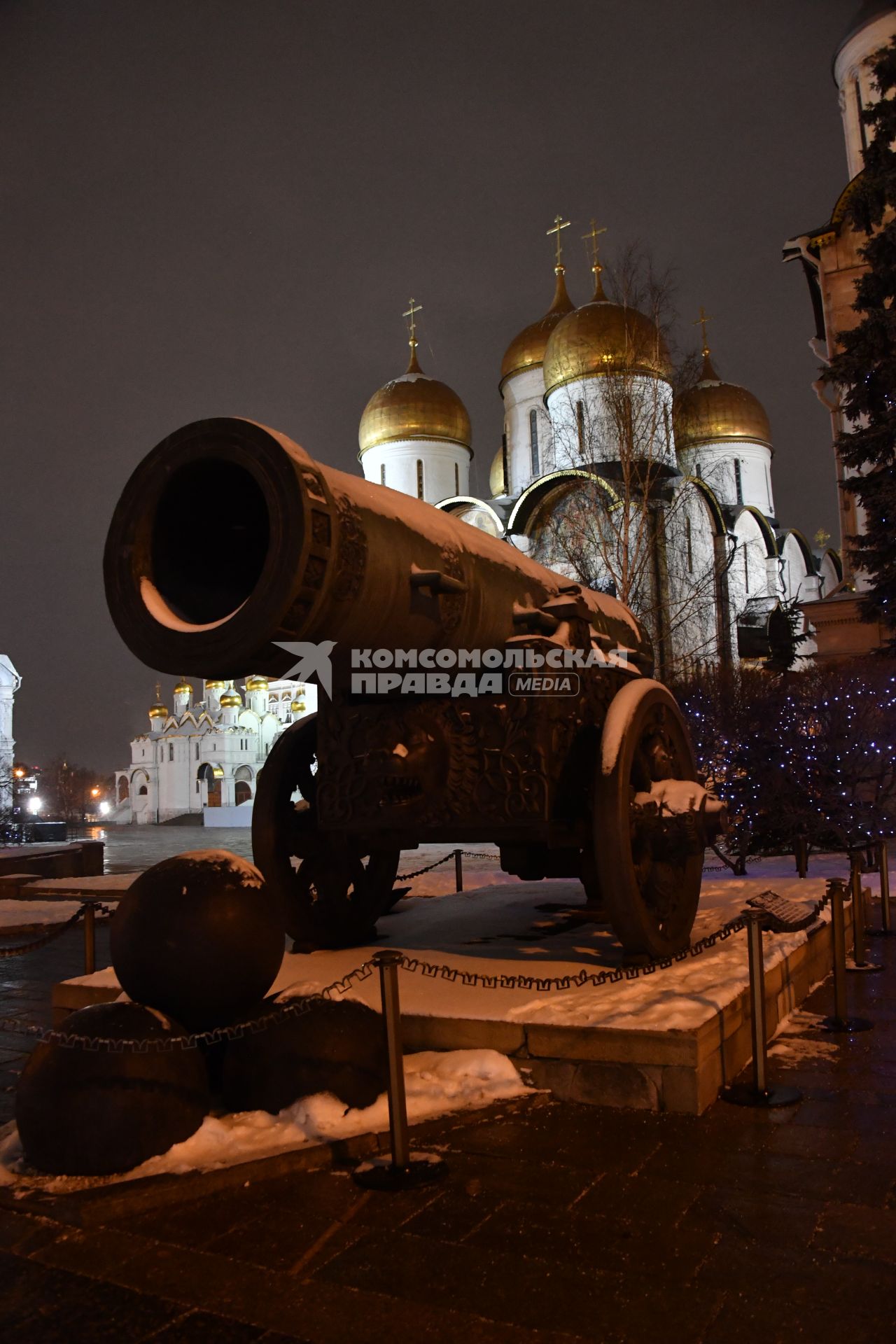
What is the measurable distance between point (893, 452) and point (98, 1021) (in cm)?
1237

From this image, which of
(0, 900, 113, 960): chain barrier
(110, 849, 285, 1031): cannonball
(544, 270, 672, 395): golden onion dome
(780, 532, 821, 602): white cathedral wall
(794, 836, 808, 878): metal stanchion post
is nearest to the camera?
(110, 849, 285, 1031): cannonball

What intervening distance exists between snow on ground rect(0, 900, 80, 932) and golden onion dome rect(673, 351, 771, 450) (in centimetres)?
2874

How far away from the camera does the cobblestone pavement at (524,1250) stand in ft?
7.95

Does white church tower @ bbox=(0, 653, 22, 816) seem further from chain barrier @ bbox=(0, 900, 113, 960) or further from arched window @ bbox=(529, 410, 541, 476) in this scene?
chain barrier @ bbox=(0, 900, 113, 960)

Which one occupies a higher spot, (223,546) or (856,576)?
(856,576)

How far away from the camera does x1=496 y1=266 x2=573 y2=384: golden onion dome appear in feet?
115

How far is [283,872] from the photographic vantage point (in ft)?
17.9

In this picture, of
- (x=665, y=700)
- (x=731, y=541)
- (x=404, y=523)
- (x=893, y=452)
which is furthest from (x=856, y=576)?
(x=404, y=523)

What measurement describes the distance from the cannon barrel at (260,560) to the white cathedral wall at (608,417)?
13138 millimetres

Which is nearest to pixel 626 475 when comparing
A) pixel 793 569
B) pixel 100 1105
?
pixel 100 1105

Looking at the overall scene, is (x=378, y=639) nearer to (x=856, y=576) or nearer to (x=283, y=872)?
(x=283, y=872)

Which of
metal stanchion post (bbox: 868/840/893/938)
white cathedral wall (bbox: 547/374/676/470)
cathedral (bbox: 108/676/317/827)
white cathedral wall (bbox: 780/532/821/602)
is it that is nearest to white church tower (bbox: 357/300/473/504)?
white cathedral wall (bbox: 547/374/676/470)

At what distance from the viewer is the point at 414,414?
35.8 meters

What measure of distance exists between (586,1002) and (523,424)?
32726mm
